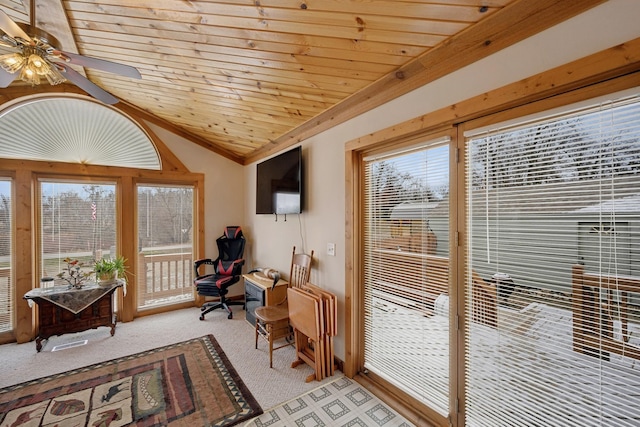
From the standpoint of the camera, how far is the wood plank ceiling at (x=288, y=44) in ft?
4.64

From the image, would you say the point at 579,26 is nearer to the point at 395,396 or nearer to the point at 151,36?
the point at 395,396

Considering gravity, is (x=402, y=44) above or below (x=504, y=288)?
above

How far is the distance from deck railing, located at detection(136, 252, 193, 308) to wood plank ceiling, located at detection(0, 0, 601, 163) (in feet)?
7.94

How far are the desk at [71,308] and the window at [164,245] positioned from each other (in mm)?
678

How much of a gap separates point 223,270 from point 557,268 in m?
4.09

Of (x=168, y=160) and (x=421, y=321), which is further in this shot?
(x=168, y=160)

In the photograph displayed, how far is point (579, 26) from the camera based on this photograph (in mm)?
1184

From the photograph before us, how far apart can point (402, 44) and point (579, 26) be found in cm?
83

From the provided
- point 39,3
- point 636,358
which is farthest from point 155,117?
point 636,358

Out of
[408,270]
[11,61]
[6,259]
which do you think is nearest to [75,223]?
[6,259]

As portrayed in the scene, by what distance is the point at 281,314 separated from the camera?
9.22ft

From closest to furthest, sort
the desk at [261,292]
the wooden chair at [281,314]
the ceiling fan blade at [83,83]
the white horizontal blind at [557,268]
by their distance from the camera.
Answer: the white horizontal blind at [557,268], the ceiling fan blade at [83,83], the wooden chair at [281,314], the desk at [261,292]

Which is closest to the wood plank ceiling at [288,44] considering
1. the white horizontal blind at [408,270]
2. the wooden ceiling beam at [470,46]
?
the wooden ceiling beam at [470,46]

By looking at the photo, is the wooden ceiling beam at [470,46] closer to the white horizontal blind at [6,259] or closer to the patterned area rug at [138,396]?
the patterned area rug at [138,396]
